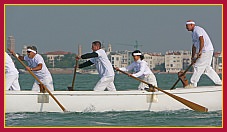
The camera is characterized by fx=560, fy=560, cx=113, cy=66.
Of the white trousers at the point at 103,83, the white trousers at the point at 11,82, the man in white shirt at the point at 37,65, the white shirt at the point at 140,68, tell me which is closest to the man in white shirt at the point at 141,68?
the white shirt at the point at 140,68

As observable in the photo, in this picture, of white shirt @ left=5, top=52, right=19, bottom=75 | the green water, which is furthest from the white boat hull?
white shirt @ left=5, top=52, right=19, bottom=75

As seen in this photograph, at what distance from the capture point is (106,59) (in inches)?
543

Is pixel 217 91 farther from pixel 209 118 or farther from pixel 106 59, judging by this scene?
pixel 106 59

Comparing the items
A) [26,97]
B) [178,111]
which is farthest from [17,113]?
[178,111]

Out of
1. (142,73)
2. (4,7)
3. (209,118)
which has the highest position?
(4,7)

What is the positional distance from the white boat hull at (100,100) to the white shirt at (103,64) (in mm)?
603

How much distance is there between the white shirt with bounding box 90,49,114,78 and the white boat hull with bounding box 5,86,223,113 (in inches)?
23.7

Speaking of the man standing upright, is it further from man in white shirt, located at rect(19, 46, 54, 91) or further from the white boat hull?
the white boat hull

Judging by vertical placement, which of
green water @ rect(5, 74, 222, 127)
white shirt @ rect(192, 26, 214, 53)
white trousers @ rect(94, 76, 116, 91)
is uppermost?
white shirt @ rect(192, 26, 214, 53)

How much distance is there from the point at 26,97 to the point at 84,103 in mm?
1382

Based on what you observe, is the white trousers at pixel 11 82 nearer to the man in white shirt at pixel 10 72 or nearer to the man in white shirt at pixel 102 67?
the man in white shirt at pixel 10 72

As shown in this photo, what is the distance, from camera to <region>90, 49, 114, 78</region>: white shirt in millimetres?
13759

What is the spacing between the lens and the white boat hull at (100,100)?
43.6 feet

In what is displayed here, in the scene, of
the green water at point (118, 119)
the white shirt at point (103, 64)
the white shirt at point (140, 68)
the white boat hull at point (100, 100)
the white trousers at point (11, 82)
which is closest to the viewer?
the green water at point (118, 119)
